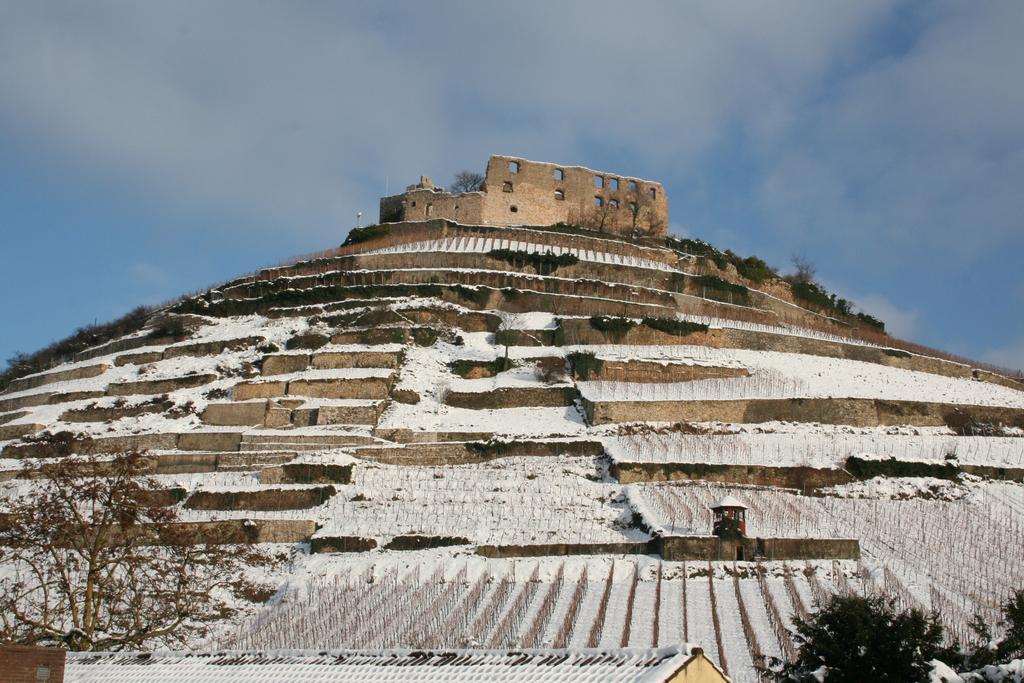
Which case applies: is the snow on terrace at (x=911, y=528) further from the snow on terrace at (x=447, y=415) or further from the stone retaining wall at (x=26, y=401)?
the stone retaining wall at (x=26, y=401)

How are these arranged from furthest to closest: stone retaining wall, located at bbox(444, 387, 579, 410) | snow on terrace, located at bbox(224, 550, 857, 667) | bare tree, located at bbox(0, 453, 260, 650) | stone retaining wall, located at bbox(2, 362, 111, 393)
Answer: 1. stone retaining wall, located at bbox(2, 362, 111, 393)
2. stone retaining wall, located at bbox(444, 387, 579, 410)
3. snow on terrace, located at bbox(224, 550, 857, 667)
4. bare tree, located at bbox(0, 453, 260, 650)

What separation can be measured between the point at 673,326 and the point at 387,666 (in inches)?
1169

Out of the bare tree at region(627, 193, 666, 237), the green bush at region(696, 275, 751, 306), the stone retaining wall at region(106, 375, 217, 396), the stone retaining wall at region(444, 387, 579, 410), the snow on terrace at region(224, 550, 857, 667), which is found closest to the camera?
the snow on terrace at region(224, 550, 857, 667)

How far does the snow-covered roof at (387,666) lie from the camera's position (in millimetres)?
11414

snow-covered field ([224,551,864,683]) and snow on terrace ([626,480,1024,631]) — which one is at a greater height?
snow on terrace ([626,480,1024,631])

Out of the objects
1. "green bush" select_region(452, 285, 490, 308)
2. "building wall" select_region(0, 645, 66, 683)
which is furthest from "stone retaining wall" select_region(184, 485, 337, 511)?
"green bush" select_region(452, 285, 490, 308)

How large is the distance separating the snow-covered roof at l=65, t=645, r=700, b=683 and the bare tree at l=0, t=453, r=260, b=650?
10.5 ft

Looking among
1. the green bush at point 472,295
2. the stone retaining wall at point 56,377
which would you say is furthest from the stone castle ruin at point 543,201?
the stone retaining wall at point 56,377

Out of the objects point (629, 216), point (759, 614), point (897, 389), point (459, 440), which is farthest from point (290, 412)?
point (629, 216)

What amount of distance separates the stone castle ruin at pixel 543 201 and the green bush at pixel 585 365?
1929 cm

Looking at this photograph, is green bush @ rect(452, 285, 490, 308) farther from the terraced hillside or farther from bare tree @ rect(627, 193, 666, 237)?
bare tree @ rect(627, 193, 666, 237)

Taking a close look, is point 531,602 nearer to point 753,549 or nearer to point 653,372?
point 753,549

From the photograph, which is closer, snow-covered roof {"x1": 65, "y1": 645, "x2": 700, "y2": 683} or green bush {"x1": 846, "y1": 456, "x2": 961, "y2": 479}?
snow-covered roof {"x1": 65, "y1": 645, "x2": 700, "y2": 683}

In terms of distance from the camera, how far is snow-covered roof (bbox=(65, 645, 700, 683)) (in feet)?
37.4
